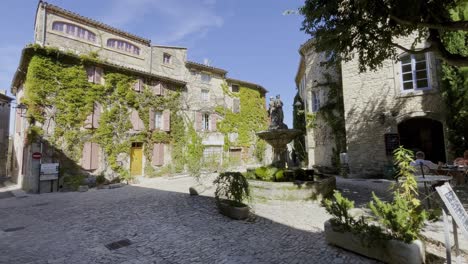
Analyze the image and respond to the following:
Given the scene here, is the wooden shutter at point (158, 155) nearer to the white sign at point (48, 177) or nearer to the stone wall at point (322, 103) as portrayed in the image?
the white sign at point (48, 177)

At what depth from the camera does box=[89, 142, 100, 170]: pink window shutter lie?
12139 mm

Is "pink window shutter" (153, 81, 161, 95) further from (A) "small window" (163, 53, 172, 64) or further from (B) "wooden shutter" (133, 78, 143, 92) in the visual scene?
(A) "small window" (163, 53, 172, 64)

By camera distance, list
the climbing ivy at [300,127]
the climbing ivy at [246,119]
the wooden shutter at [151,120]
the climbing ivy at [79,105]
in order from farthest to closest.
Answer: the climbing ivy at [246,119] < the climbing ivy at [300,127] < the wooden shutter at [151,120] < the climbing ivy at [79,105]

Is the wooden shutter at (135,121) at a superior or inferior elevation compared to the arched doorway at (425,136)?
superior

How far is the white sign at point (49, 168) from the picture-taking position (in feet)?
33.8

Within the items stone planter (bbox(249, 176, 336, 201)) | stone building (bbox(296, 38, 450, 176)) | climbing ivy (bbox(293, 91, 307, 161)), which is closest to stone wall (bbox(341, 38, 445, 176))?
stone building (bbox(296, 38, 450, 176))

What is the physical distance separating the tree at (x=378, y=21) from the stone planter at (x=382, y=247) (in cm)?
427

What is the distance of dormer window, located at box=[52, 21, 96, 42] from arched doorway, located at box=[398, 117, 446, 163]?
58.9 ft

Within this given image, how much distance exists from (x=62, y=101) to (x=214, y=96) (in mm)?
10202

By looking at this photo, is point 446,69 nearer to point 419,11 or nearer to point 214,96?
point 419,11

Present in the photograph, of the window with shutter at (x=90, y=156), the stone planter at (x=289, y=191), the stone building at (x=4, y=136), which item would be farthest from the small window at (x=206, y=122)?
the stone building at (x=4, y=136)

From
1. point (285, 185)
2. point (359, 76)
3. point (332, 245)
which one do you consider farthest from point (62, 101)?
point (359, 76)

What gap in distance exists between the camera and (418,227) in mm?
3033

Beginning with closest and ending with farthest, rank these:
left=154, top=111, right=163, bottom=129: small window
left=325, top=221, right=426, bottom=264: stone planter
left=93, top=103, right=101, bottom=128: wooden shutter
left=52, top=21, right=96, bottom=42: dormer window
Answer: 1. left=325, top=221, right=426, bottom=264: stone planter
2. left=93, top=103, right=101, bottom=128: wooden shutter
3. left=52, top=21, right=96, bottom=42: dormer window
4. left=154, top=111, right=163, bottom=129: small window
